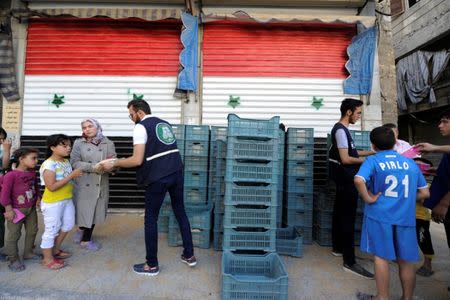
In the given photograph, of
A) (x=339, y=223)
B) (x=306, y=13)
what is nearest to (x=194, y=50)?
(x=306, y=13)

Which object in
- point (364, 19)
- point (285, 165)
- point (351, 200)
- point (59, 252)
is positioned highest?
point (364, 19)

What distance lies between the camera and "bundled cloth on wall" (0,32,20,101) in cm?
621

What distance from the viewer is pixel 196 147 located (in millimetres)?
5086

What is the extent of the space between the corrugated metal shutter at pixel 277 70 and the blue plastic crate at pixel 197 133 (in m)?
1.36

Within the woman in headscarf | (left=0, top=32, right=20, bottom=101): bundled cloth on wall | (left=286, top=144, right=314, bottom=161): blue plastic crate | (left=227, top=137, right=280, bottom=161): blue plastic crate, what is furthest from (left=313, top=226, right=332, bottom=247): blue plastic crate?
(left=0, top=32, right=20, bottom=101): bundled cloth on wall

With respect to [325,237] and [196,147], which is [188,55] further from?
[325,237]

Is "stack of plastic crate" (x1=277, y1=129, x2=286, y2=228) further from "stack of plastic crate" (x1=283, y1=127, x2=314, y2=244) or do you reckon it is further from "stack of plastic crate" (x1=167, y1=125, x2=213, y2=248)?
"stack of plastic crate" (x1=167, y1=125, x2=213, y2=248)

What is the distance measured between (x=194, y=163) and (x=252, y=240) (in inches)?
72.5

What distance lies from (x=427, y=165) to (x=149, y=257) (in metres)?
3.16

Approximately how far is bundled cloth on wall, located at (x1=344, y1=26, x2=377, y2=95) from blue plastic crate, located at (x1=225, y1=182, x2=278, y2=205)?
3.83 metres

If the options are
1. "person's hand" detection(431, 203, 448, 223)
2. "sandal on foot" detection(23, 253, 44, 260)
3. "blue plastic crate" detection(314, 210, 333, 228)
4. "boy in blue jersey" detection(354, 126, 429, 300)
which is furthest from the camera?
"blue plastic crate" detection(314, 210, 333, 228)

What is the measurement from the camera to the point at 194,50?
624cm

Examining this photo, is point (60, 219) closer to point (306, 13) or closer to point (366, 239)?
point (366, 239)

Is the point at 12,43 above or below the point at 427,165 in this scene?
above
